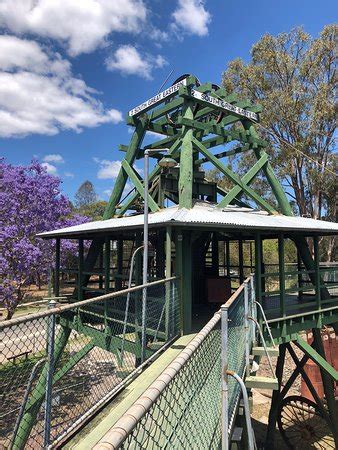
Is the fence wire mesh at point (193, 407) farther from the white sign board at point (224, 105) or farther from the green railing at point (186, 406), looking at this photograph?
the white sign board at point (224, 105)

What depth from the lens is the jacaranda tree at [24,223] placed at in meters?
15.5

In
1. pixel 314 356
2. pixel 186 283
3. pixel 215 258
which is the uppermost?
pixel 215 258

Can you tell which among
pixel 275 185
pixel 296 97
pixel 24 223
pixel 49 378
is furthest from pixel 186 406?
pixel 296 97

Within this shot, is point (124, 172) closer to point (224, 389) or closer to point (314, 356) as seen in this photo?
point (314, 356)

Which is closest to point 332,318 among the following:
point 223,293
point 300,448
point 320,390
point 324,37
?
point 223,293

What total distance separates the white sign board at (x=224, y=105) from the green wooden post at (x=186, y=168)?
1.20ft

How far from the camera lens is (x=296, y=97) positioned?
80.1 ft

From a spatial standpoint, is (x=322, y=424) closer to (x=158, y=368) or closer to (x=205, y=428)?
(x=158, y=368)

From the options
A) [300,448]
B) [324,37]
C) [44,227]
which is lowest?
[300,448]

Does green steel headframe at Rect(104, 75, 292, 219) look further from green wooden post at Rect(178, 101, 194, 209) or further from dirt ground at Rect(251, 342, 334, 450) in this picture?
dirt ground at Rect(251, 342, 334, 450)

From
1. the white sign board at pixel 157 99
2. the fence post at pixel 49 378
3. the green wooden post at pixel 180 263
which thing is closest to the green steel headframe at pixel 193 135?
the white sign board at pixel 157 99

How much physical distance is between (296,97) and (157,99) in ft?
54.9

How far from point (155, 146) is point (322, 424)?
35.9ft

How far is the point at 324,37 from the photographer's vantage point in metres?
24.3
